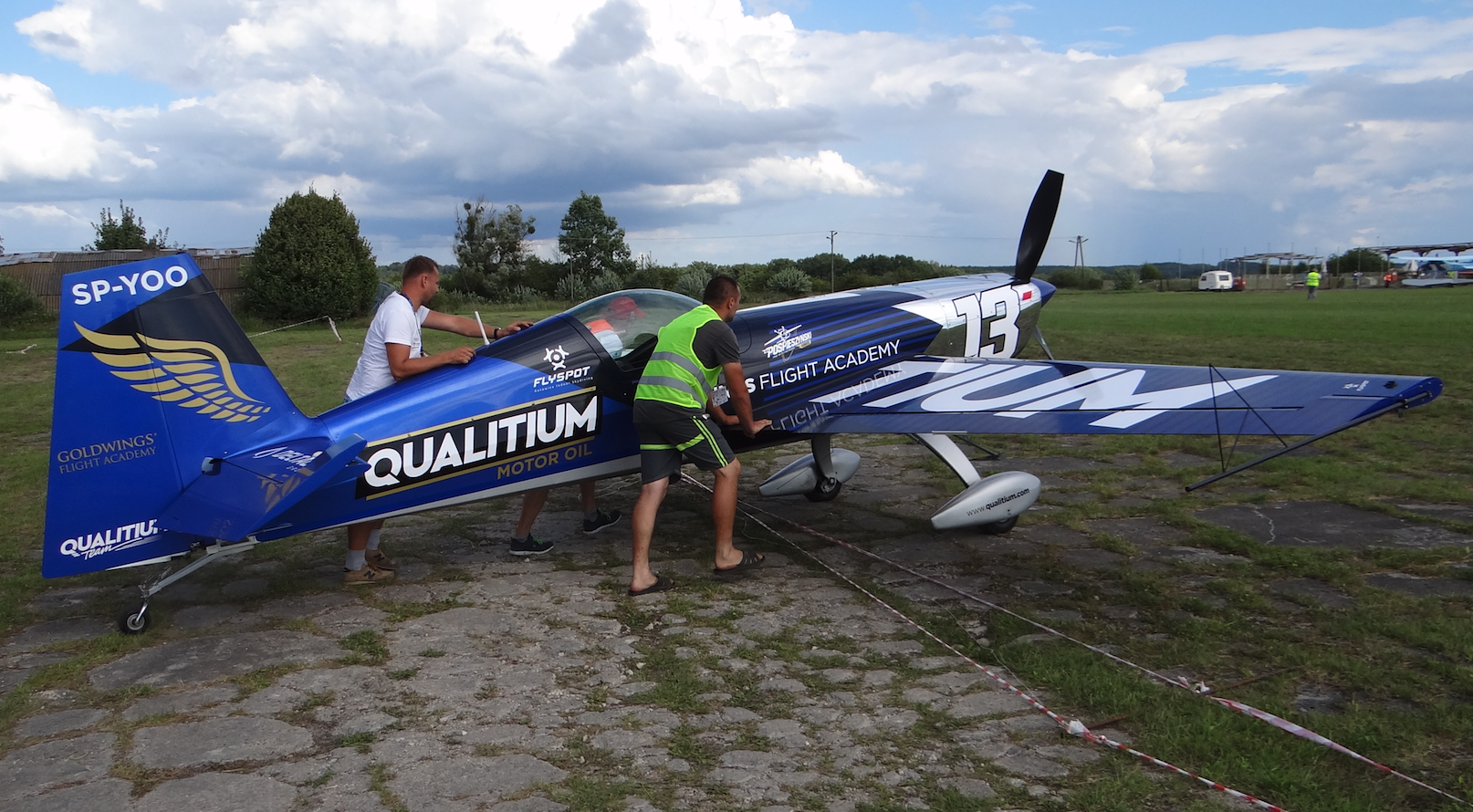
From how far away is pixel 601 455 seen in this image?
5871mm

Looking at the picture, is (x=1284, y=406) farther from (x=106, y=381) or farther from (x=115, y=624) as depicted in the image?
(x=115, y=624)

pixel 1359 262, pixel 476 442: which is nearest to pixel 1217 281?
pixel 1359 262

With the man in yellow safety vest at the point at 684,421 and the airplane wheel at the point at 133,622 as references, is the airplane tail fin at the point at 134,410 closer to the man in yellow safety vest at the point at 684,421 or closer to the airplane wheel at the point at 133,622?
the airplane wheel at the point at 133,622

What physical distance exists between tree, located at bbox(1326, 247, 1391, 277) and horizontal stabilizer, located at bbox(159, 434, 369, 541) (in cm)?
8391

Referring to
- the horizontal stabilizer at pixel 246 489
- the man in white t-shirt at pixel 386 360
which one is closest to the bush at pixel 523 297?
the man in white t-shirt at pixel 386 360

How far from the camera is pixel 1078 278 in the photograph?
6172 cm

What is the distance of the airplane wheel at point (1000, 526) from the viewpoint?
6.39m

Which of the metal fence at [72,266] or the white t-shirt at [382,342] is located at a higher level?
the metal fence at [72,266]

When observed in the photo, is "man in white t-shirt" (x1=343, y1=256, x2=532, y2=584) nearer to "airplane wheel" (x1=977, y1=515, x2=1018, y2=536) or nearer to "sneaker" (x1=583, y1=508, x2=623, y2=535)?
"sneaker" (x1=583, y1=508, x2=623, y2=535)

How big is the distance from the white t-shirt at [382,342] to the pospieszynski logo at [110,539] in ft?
4.34

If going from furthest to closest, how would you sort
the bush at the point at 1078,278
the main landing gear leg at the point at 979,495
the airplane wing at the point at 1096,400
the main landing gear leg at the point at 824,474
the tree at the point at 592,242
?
1. the bush at the point at 1078,278
2. the tree at the point at 592,242
3. the main landing gear leg at the point at 824,474
4. the main landing gear leg at the point at 979,495
5. the airplane wing at the point at 1096,400

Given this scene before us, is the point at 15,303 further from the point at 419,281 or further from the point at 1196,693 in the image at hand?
the point at 1196,693

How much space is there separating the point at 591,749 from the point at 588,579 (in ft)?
7.33

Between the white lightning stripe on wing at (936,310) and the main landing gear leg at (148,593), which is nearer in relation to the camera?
the main landing gear leg at (148,593)
